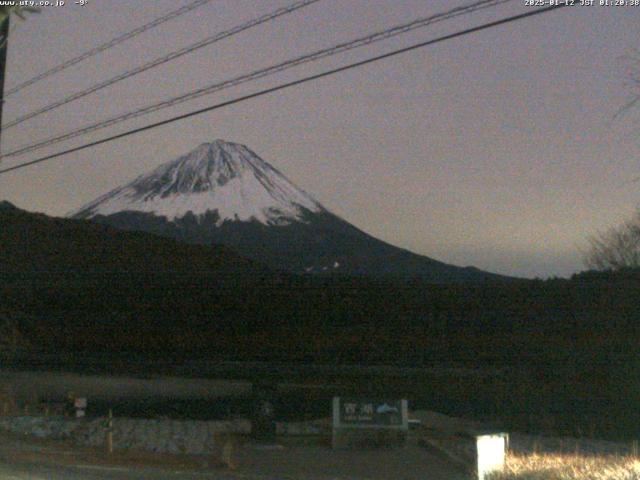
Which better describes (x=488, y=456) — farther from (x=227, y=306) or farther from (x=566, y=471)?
(x=227, y=306)

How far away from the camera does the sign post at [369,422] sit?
23.8 meters

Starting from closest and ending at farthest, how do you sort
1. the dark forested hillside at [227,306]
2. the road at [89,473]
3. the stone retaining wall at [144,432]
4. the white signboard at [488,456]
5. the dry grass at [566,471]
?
the dry grass at [566,471], the road at [89,473], the white signboard at [488,456], the stone retaining wall at [144,432], the dark forested hillside at [227,306]

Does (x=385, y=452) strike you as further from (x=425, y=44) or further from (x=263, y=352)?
(x=263, y=352)

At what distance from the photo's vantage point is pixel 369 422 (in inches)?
952

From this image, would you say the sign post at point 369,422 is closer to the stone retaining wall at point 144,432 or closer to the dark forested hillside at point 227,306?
the stone retaining wall at point 144,432

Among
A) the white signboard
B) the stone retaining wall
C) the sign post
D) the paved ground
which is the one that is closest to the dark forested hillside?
the stone retaining wall

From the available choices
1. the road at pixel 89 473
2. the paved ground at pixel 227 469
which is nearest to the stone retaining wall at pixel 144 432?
the paved ground at pixel 227 469

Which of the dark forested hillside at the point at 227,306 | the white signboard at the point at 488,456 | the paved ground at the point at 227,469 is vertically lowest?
the paved ground at the point at 227,469

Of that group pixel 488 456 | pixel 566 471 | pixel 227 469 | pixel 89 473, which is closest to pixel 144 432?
pixel 227 469

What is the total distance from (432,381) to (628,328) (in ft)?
35.3

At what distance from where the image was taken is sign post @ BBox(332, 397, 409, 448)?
2378 cm

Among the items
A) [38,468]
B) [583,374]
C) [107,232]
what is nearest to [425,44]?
[38,468]

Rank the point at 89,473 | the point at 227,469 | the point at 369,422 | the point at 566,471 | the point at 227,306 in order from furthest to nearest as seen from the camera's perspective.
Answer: the point at 227,306, the point at 369,422, the point at 227,469, the point at 89,473, the point at 566,471

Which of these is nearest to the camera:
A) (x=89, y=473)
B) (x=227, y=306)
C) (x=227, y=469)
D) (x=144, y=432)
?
(x=89, y=473)
